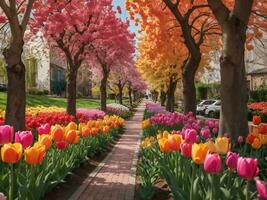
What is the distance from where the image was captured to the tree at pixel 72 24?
19.4 m

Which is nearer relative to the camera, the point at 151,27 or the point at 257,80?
the point at 151,27

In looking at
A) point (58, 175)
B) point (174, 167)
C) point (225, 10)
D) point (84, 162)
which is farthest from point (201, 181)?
point (84, 162)

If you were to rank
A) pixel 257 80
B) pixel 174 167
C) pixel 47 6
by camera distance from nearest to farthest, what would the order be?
pixel 174 167 → pixel 47 6 → pixel 257 80

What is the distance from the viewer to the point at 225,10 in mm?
8586

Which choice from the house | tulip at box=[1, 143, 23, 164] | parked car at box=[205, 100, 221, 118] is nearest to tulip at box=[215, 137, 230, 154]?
tulip at box=[1, 143, 23, 164]

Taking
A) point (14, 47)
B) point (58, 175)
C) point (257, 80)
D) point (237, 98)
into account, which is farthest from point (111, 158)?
point (257, 80)

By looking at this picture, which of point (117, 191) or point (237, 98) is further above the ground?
point (237, 98)

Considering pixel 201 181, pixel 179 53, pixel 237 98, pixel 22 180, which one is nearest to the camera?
pixel 201 181

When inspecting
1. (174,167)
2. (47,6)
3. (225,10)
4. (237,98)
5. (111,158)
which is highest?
(47,6)

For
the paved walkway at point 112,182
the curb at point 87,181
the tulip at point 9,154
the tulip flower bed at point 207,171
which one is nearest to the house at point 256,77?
the paved walkway at point 112,182

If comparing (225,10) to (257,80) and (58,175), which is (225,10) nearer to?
(58,175)

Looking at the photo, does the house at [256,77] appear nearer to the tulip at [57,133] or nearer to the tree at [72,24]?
the tree at [72,24]

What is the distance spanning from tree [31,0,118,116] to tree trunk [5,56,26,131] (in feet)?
29.4

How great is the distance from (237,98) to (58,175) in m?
3.54
